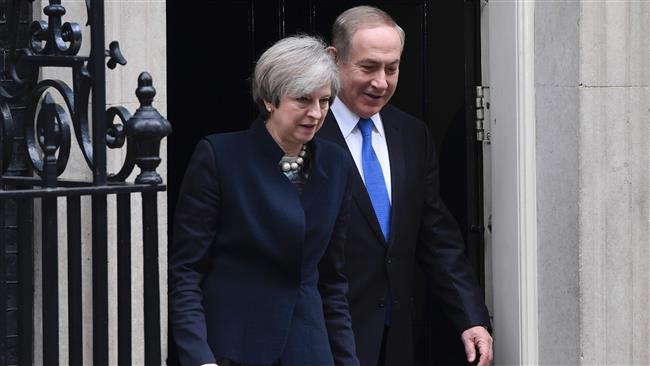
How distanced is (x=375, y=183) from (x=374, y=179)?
0.02 metres

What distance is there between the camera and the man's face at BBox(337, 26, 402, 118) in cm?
520

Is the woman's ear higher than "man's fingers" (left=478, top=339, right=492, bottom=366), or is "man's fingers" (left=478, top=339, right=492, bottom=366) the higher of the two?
the woman's ear

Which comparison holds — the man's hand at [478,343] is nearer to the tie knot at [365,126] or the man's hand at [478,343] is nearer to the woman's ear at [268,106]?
the tie knot at [365,126]

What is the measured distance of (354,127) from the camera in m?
5.36

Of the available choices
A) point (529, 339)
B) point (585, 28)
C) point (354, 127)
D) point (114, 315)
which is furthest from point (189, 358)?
point (585, 28)

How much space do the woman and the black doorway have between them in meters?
1.22

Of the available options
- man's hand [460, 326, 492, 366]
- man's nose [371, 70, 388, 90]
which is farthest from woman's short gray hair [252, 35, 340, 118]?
man's hand [460, 326, 492, 366]

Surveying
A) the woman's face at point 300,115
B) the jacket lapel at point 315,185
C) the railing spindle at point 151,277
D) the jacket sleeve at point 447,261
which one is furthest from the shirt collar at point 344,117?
the railing spindle at point 151,277

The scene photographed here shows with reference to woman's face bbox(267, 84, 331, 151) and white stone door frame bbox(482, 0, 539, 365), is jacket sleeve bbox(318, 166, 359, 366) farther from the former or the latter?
white stone door frame bbox(482, 0, 539, 365)

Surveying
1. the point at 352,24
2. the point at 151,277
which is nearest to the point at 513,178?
the point at 352,24

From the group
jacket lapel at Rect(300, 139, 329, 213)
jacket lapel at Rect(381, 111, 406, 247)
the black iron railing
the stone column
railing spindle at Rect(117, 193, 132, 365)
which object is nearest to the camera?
the black iron railing

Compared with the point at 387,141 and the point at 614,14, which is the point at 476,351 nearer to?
the point at 387,141

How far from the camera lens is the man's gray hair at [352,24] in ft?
17.3

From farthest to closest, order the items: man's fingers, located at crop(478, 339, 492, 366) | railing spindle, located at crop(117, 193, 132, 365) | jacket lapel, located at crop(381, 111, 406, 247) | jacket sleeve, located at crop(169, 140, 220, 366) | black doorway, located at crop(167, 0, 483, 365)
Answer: black doorway, located at crop(167, 0, 483, 365), man's fingers, located at crop(478, 339, 492, 366), jacket lapel, located at crop(381, 111, 406, 247), jacket sleeve, located at crop(169, 140, 220, 366), railing spindle, located at crop(117, 193, 132, 365)
